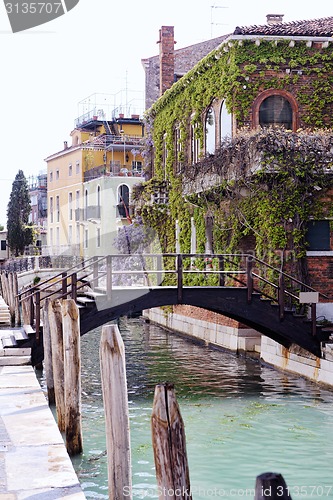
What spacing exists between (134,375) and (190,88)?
9026 mm

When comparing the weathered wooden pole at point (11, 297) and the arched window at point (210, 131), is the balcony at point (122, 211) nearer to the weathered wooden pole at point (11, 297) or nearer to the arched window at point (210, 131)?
the weathered wooden pole at point (11, 297)

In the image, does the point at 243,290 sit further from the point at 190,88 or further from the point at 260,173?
the point at 190,88

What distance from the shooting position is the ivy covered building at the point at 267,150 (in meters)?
16.6

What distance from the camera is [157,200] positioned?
2505 centimetres

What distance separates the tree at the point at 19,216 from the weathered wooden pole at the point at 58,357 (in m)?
45.7

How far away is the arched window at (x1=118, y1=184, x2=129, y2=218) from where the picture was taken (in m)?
40.9

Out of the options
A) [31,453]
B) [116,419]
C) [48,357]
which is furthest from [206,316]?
[116,419]

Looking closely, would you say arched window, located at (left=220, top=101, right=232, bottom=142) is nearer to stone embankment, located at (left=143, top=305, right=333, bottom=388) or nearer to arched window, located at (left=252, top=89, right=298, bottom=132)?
arched window, located at (left=252, top=89, right=298, bottom=132)

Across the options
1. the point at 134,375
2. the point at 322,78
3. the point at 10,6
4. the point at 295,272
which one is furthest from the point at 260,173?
the point at 10,6

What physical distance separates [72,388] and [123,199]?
3373 cm

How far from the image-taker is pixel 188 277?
2195 cm

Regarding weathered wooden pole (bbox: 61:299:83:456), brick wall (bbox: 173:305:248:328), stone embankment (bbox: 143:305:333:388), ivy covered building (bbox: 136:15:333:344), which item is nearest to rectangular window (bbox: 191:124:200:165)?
ivy covered building (bbox: 136:15:333:344)

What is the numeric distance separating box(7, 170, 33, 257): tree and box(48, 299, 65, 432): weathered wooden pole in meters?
45.7

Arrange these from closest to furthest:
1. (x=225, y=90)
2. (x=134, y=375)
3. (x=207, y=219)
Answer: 1. (x=134, y=375)
2. (x=225, y=90)
3. (x=207, y=219)
